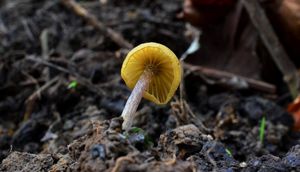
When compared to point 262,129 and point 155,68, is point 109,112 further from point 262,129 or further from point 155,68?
point 262,129

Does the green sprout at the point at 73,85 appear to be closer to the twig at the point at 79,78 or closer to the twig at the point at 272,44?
the twig at the point at 79,78

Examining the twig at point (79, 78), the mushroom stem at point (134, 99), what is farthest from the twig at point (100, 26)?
the mushroom stem at point (134, 99)

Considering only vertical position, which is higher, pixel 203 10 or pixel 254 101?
pixel 203 10

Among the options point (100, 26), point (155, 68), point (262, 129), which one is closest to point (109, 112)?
point (155, 68)

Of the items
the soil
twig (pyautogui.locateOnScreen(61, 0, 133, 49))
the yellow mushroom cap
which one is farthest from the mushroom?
twig (pyautogui.locateOnScreen(61, 0, 133, 49))

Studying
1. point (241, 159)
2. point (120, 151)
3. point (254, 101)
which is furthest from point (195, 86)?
point (120, 151)

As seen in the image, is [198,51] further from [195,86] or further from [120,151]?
[120,151]
